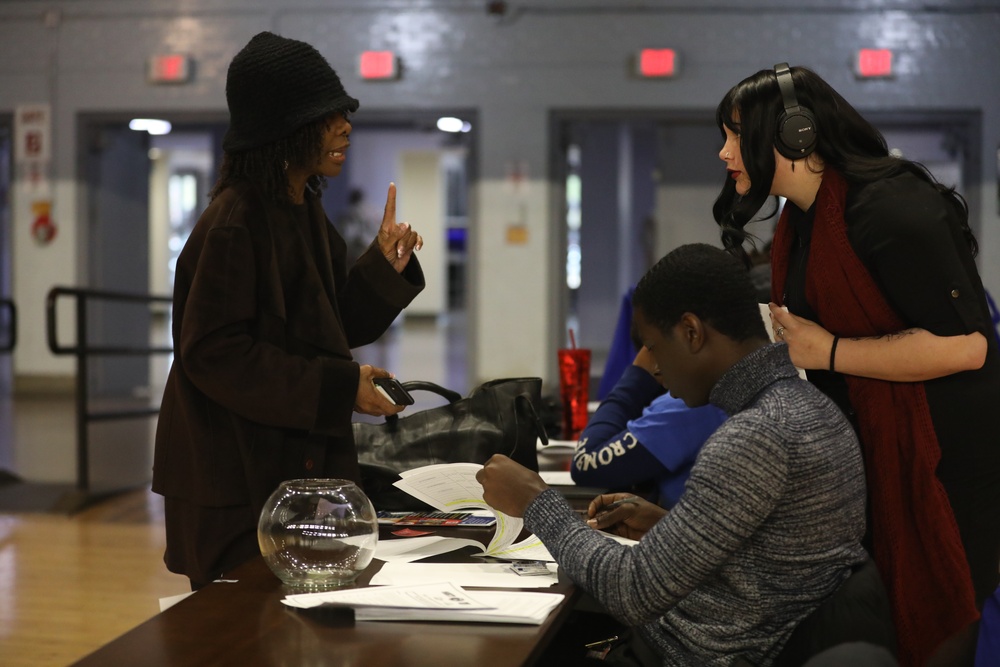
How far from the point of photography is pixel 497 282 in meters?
8.57

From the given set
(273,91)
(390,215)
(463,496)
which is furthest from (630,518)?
(273,91)

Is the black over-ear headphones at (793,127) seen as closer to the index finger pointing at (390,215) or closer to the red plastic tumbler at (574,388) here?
the index finger pointing at (390,215)

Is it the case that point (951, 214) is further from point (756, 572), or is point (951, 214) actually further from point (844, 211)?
point (756, 572)

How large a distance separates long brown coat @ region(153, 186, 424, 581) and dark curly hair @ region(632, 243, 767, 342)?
537mm

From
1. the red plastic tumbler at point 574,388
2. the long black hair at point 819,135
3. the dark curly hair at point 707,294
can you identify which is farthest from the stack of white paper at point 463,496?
the red plastic tumbler at point 574,388

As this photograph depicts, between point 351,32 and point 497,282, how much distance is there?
2.25 metres

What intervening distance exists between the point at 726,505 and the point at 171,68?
8.28 m

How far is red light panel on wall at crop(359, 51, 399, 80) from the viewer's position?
27.7ft

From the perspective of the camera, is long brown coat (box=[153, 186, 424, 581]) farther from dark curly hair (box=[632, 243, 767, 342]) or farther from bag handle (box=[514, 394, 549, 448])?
dark curly hair (box=[632, 243, 767, 342])

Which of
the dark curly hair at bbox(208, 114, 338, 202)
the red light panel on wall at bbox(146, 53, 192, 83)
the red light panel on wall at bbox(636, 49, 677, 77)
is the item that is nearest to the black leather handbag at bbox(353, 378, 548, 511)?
the dark curly hair at bbox(208, 114, 338, 202)

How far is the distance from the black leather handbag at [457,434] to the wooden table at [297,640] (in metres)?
0.68

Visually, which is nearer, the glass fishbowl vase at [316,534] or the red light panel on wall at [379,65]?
the glass fishbowl vase at [316,534]

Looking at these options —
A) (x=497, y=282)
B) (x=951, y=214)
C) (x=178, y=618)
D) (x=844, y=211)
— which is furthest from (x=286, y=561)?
(x=497, y=282)

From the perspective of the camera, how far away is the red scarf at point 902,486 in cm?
158
